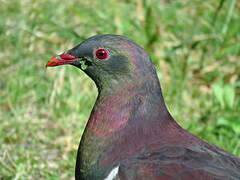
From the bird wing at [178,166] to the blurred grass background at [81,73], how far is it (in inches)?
48.4

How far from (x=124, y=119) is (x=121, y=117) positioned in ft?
0.07

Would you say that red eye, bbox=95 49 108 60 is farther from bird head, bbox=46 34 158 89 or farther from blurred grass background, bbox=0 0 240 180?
blurred grass background, bbox=0 0 240 180

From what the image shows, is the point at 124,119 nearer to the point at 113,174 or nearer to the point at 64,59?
the point at 113,174

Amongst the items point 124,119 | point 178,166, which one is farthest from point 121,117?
point 178,166

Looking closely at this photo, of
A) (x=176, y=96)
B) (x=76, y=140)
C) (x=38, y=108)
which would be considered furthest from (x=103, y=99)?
(x=176, y=96)

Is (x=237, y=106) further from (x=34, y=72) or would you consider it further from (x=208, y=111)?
(x=34, y=72)

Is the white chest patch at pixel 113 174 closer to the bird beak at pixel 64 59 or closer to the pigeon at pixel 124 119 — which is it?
the pigeon at pixel 124 119

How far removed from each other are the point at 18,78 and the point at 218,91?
72.8 inches

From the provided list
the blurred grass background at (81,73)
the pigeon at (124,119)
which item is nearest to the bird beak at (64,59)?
the pigeon at (124,119)

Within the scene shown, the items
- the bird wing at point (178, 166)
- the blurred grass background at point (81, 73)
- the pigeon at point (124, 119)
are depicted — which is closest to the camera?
the bird wing at point (178, 166)

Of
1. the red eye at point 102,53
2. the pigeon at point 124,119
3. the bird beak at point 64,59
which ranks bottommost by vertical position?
the pigeon at point 124,119

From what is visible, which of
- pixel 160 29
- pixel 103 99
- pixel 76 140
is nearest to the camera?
pixel 103 99

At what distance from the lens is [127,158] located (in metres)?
2.45

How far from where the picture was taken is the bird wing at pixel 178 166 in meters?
2.32
